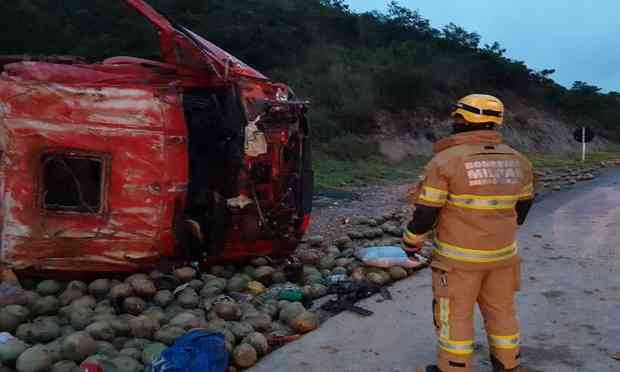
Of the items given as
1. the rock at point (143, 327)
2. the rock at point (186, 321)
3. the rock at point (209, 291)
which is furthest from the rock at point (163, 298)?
the rock at point (143, 327)

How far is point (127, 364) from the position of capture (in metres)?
3.73

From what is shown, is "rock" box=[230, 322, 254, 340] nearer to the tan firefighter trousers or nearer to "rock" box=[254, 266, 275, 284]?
"rock" box=[254, 266, 275, 284]

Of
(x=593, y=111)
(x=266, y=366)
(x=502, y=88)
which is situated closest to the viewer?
(x=266, y=366)

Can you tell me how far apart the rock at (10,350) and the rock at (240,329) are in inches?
49.2

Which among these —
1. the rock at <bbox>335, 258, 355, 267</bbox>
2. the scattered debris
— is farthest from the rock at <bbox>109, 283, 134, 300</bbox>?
the rock at <bbox>335, 258, 355, 267</bbox>

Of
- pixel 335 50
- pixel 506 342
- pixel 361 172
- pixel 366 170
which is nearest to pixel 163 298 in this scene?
pixel 506 342

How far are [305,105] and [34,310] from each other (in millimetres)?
2825

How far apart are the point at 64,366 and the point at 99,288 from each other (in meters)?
1.47

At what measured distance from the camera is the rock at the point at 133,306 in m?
4.79

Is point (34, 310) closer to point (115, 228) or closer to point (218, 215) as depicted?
point (115, 228)

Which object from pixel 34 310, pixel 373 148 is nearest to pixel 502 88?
pixel 373 148

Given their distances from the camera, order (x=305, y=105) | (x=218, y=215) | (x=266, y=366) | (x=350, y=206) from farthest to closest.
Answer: (x=350, y=206) < (x=305, y=105) < (x=218, y=215) < (x=266, y=366)

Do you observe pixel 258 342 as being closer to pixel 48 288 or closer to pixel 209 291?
pixel 209 291

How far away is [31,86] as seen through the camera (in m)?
5.04
